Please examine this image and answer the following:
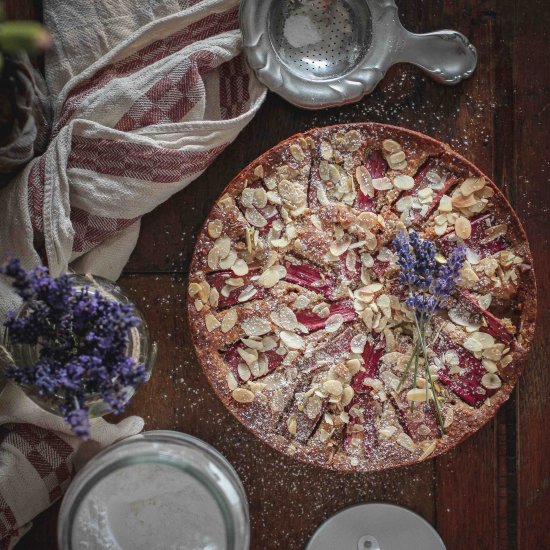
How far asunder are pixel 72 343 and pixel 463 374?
0.79m

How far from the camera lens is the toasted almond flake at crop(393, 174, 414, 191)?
1.46 meters

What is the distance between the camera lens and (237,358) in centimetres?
145

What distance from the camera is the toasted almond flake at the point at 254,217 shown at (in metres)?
1.44

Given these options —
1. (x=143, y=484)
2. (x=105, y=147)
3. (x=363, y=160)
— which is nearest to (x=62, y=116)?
(x=105, y=147)

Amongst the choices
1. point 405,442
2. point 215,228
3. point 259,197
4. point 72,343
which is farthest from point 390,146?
point 72,343

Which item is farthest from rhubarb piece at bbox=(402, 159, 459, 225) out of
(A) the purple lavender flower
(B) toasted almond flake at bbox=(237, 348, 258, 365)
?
(B) toasted almond flake at bbox=(237, 348, 258, 365)

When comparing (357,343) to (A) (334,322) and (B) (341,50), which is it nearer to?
(A) (334,322)

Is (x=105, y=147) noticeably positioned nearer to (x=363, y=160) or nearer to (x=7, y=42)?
(x=363, y=160)

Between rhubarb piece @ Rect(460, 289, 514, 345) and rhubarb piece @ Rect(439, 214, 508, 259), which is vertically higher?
rhubarb piece @ Rect(439, 214, 508, 259)

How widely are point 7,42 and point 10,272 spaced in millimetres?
427

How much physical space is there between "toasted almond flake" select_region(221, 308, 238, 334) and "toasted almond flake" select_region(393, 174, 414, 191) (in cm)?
42

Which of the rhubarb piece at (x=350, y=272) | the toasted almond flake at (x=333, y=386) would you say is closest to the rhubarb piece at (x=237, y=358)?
the toasted almond flake at (x=333, y=386)

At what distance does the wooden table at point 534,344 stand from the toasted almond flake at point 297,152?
0.39 ft

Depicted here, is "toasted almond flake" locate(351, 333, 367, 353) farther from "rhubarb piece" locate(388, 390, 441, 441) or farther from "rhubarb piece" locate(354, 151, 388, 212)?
"rhubarb piece" locate(354, 151, 388, 212)
